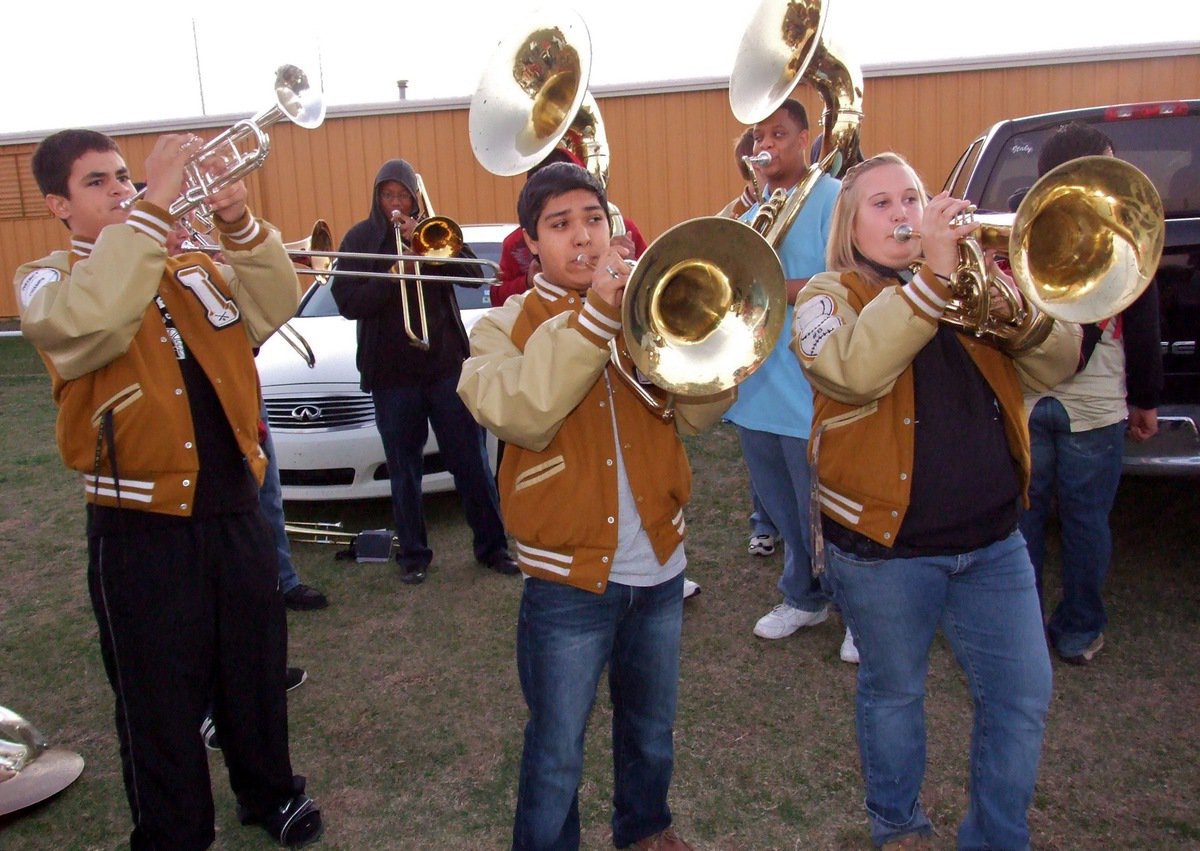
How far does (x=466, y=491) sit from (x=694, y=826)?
2.34 meters

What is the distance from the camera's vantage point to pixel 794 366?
350 centimetres

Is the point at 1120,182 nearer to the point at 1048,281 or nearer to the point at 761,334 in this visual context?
the point at 1048,281

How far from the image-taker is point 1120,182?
2.07m

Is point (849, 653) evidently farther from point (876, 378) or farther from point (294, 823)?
point (294, 823)

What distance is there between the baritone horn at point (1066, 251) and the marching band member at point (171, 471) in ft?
5.60

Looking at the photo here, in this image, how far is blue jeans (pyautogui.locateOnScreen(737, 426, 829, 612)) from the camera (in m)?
3.48

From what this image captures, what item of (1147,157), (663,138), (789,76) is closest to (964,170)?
(1147,157)

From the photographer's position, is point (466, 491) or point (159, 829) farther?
point (466, 491)

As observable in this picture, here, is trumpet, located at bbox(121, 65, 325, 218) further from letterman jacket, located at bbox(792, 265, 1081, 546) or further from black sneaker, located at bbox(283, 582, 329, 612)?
black sneaker, located at bbox(283, 582, 329, 612)

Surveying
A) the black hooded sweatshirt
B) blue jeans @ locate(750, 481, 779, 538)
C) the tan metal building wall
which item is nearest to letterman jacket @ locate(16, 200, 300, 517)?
the black hooded sweatshirt

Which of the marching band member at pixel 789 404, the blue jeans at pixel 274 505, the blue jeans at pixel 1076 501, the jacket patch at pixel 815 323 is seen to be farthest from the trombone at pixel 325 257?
the blue jeans at pixel 1076 501

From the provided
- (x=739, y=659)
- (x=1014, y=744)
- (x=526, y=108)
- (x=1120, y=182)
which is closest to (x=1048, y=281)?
(x=1120, y=182)

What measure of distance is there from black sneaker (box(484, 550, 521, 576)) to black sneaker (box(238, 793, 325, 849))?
1961 mm

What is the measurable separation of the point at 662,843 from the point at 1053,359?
5.01ft
